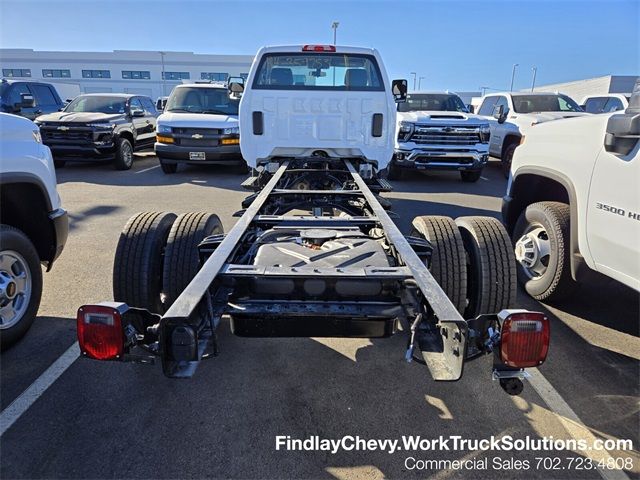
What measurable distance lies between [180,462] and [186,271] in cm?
123

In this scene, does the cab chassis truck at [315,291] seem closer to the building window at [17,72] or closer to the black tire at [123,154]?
the black tire at [123,154]

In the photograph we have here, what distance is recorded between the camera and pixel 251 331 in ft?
7.38

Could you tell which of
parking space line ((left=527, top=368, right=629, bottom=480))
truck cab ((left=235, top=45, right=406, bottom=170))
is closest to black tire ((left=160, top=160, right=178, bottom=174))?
truck cab ((left=235, top=45, right=406, bottom=170))

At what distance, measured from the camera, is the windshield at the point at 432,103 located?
11188 mm

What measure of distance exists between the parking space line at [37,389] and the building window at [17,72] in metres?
75.8

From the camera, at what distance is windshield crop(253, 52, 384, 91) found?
6.10 meters

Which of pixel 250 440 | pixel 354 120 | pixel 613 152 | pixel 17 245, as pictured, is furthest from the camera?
pixel 354 120

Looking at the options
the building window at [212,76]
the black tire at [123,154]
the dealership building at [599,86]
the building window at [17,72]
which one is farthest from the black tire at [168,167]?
the building window at [17,72]

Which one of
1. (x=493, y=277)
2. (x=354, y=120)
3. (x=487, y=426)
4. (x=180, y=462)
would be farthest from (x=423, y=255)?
(x=354, y=120)

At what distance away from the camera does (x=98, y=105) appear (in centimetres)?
1166

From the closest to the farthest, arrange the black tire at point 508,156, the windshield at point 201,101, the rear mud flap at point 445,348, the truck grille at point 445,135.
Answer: the rear mud flap at point 445,348 < the truck grille at point 445,135 < the black tire at point 508,156 < the windshield at point 201,101

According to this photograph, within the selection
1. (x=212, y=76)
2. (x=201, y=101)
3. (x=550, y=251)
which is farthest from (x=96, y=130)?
(x=212, y=76)

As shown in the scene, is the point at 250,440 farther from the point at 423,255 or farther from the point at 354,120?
the point at 354,120

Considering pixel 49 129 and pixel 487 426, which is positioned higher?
pixel 49 129
